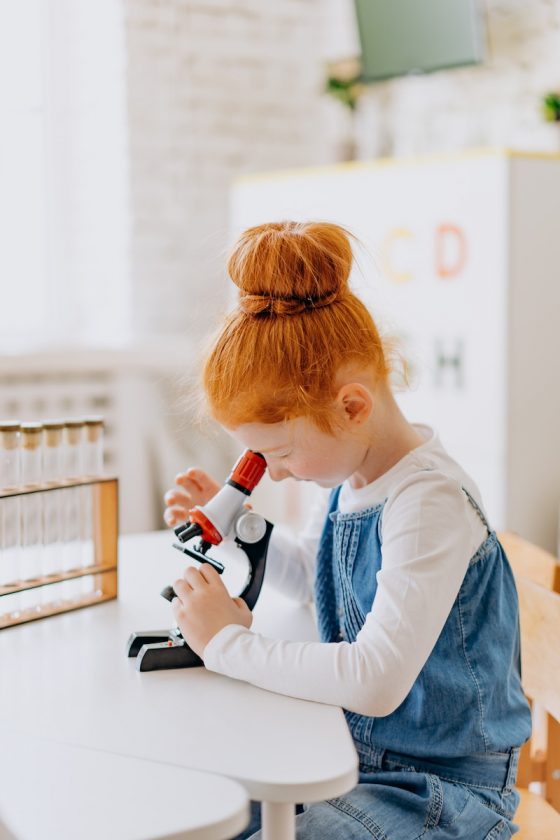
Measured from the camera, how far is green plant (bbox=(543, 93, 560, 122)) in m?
3.33

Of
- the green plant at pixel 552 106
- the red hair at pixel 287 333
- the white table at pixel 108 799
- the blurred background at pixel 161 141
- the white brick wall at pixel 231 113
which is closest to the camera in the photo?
the white table at pixel 108 799

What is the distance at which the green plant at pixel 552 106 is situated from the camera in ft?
10.9

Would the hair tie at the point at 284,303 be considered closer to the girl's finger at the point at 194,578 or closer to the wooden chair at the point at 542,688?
the girl's finger at the point at 194,578

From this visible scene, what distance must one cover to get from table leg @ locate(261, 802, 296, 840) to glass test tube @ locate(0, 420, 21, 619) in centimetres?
50

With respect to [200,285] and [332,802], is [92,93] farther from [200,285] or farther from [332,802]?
[332,802]

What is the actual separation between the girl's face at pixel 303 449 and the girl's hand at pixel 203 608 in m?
0.16

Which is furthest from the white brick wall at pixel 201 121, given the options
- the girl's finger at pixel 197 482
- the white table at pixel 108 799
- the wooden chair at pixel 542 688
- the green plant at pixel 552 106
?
the white table at pixel 108 799

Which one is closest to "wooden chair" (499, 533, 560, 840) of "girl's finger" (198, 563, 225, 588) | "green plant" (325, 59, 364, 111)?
"girl's finger" (198, 563, 225, 588)

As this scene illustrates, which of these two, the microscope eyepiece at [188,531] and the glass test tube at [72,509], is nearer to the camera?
the microscope eyepiece at [188,531]

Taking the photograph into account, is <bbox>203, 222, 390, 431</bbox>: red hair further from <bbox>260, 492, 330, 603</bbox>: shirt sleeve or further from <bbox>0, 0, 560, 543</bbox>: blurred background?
<bbox>0, 0, 560, 543</bbox>: blurred background

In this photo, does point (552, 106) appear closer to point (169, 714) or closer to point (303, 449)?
point (303, 449)

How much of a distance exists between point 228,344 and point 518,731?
592 millimetres

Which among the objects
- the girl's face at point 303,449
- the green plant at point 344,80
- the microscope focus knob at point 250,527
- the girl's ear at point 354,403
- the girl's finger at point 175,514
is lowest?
the girl's finger at point 175,514

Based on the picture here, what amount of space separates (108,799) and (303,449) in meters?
0.50
